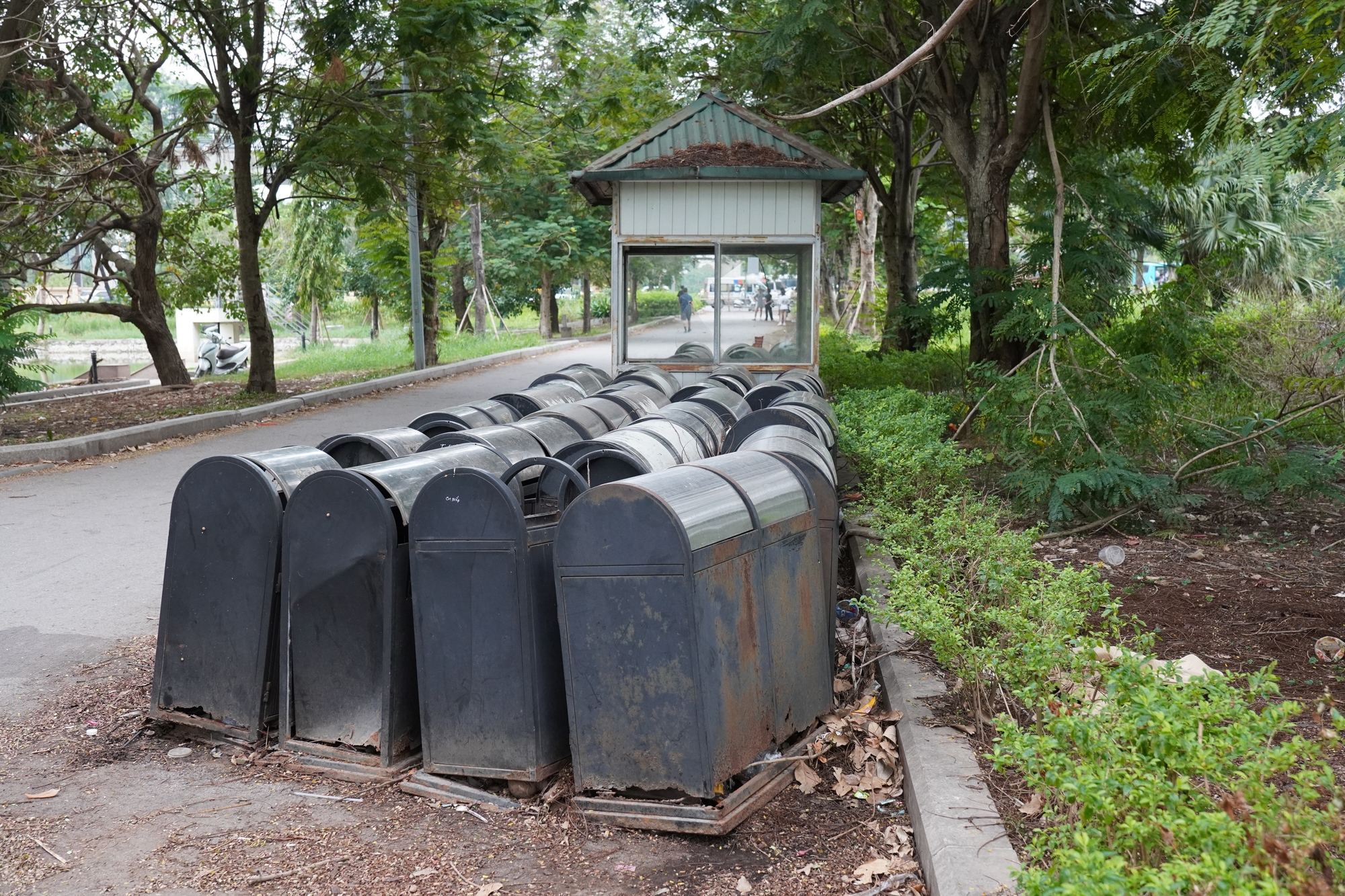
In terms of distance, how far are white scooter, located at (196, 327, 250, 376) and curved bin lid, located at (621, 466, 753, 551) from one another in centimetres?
3315

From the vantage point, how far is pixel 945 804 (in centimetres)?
360

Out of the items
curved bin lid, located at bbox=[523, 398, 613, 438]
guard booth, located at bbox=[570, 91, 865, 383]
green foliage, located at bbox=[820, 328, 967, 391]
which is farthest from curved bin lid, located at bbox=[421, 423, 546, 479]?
green foliage, located at bbox=[820, 328, 967, 391]

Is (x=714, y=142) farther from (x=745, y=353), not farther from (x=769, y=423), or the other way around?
(x=769, y=423)

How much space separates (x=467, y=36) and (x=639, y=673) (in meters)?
12.8

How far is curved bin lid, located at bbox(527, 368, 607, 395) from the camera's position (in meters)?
9.17

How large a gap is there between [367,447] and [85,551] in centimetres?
403

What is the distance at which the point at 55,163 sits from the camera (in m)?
15.1

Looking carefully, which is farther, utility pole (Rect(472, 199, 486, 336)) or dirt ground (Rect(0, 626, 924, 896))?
utility pole (Rect(472, 199, 486, 336))

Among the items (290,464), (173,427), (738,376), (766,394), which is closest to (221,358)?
(173,427)

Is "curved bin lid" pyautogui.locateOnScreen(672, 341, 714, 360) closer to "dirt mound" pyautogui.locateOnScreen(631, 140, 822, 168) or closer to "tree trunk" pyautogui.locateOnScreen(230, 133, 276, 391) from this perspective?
"dirt mound" pyautogui.locateOnScreen(631, 140, 822, 168)

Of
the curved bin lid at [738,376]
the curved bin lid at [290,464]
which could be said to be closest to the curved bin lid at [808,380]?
the curved bin lid at [738,376]

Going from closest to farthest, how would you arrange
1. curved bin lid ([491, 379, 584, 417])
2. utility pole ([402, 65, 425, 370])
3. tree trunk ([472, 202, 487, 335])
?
curved bin lid ([491, 379, 584, 417]) → utility pole ([402, 65, 425, 370]) → tree trunk ([472, 202, 487, 335])

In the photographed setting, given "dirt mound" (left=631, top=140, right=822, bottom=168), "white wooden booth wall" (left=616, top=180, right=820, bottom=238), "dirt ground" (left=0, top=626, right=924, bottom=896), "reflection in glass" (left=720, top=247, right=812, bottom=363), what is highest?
"dirt mound" (left=631, top=140, right=822, bottom=168)

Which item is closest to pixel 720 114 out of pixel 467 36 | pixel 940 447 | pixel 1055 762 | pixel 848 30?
pixel 848 30
